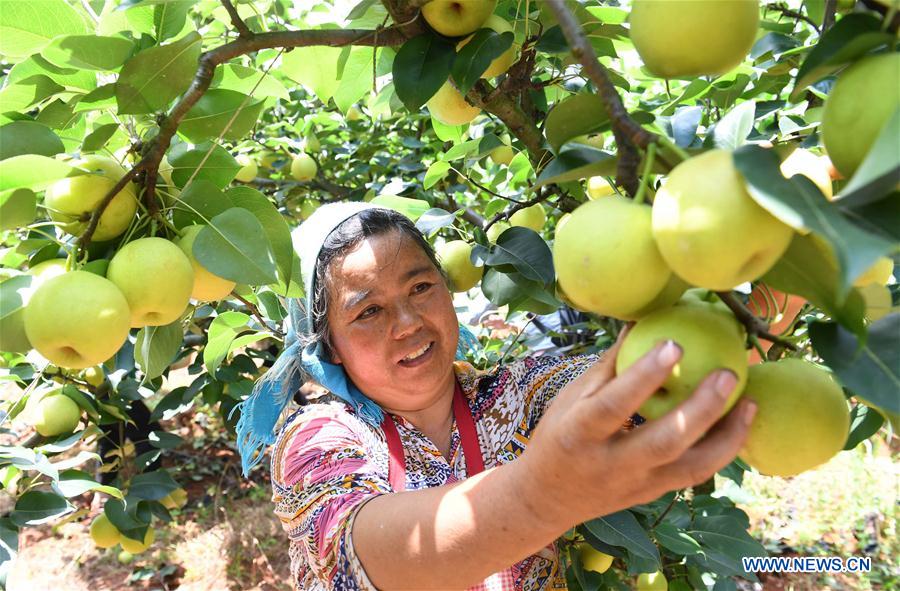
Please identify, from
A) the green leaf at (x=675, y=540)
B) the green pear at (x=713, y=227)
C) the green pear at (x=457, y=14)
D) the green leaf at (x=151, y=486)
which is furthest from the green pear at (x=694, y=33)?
the green leaf at (x=151, y=486)

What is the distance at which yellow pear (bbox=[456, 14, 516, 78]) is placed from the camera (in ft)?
4.33

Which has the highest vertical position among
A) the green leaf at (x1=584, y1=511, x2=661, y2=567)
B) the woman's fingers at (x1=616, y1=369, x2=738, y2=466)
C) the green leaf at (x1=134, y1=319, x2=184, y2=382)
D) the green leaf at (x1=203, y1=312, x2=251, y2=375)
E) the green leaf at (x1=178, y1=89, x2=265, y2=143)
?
the green leaf at (x1=178, y1=89, x2=265, y2=143)

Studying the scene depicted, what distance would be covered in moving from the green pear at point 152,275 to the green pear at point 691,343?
66cm

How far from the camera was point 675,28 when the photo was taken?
79 cm

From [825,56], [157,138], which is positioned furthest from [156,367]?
[825,56]

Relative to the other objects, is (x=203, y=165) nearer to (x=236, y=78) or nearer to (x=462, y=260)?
(x=236, y=78)

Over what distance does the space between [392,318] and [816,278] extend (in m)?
1.28

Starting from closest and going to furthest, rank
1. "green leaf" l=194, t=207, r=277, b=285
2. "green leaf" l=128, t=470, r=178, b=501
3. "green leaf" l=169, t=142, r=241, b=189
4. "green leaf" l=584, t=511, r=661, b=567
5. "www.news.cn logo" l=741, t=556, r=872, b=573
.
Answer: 1. "green leaf" l=194, t=207, r=277, b=285
2. "green leaf" l=169, t=142, r=241, b=189
3. "green leaf" l=584, t=511, r=661, b=567
4. "green leaf" l=128, t=470, r=178, b=501
5. "www.news.cn logo" l=741, t=556, r=872, b=573

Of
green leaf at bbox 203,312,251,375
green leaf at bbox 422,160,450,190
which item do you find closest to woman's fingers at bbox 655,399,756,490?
green leaf at bbox 422,160,450,190

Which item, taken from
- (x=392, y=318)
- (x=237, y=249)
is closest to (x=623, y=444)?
(x=237, y=249)

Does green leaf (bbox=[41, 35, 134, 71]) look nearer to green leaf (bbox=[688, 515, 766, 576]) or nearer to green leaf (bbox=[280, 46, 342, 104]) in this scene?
green leaf (bbox=[280, 46, 342, 104])

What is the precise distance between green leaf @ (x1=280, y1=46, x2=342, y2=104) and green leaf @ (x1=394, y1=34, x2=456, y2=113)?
377 mm

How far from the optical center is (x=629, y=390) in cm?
75

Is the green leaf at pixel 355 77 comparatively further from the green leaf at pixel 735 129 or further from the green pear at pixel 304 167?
the green pear at pixel 304 167
